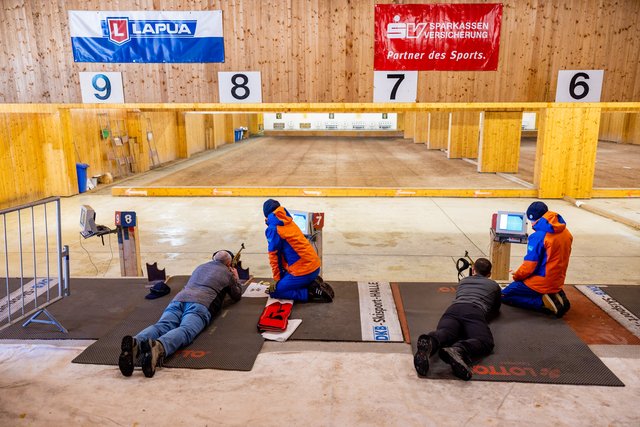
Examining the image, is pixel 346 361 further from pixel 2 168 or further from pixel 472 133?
pixel 472 133

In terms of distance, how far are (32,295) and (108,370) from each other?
270 cm

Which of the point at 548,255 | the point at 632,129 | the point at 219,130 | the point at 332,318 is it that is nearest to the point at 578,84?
the point at 548,255

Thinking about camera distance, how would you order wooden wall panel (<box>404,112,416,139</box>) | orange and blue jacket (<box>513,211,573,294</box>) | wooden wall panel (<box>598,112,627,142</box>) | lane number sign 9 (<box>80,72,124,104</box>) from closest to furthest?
orange and blue jacket (<box>513,211,573,294</box>) < lane number sign 9 (<box>80,72,124,104</box>) < wooden wall panel (<box>598,112,627,142</box>) < wooden wall panel (<box>404,112,416,139</box>)

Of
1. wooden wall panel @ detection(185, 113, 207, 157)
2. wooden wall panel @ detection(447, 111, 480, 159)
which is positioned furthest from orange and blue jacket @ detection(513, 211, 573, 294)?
wooden wall panel @ detection(185, 113, 207, 157)

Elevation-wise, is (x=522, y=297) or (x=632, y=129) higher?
(x=632, y=129)

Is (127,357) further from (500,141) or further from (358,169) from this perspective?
(500,141)

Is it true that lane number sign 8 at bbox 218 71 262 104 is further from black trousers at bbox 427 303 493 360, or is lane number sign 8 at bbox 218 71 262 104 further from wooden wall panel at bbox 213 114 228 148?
wooden wall panel at bbox 213 114 228 148

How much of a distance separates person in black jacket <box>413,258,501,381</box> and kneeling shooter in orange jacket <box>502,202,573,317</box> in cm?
51

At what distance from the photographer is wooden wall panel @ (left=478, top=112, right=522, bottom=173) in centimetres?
1698

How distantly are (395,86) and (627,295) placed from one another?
464 centimetres

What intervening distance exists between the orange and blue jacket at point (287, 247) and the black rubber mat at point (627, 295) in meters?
3.94

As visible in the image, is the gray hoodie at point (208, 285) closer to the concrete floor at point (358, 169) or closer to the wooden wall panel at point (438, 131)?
the concrete floor at point (358, 169)

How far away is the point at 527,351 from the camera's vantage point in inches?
190

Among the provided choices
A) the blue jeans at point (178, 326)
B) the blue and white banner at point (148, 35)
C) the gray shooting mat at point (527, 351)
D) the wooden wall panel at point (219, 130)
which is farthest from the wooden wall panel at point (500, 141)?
the wooden wall panel at point (219, 130)
